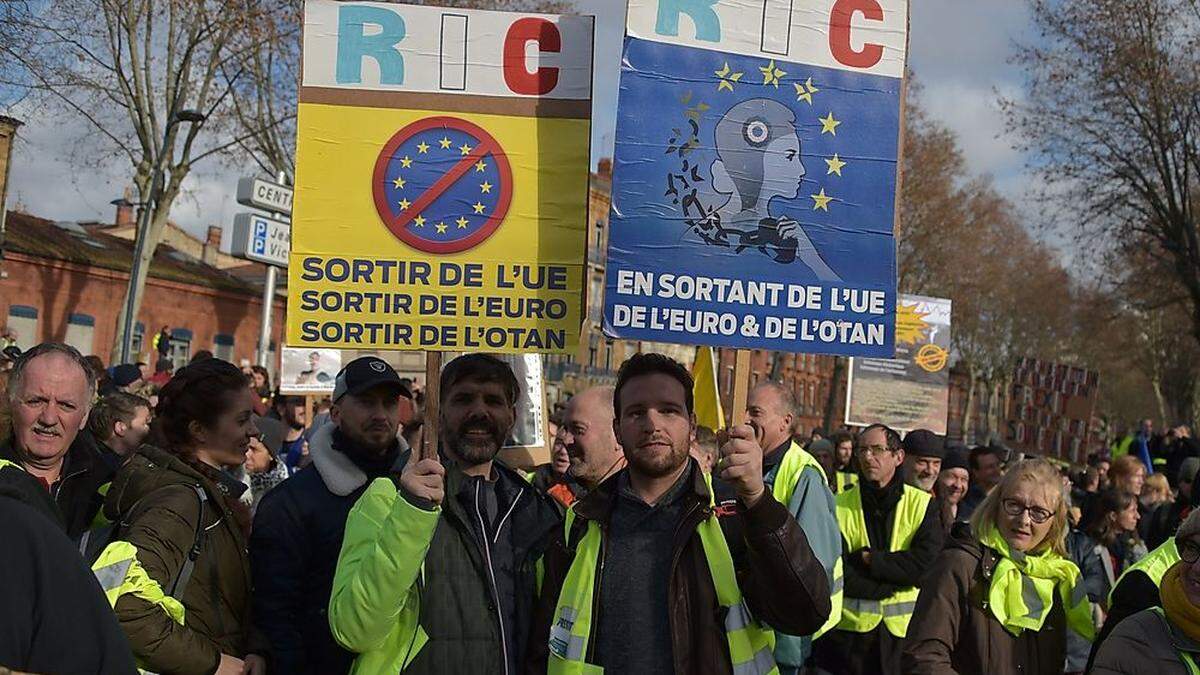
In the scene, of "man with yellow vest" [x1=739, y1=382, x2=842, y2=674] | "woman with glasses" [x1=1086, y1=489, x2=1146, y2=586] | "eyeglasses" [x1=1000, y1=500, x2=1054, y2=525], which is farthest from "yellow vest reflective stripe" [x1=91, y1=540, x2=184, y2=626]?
"woman with glasses" [x1=1086, y1=489, x2=1146, y2=586]

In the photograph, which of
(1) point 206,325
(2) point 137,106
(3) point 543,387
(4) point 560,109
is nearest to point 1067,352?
(1) point 206,325

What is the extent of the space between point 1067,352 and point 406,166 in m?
69.3

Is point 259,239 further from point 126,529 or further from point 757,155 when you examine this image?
point 126,529

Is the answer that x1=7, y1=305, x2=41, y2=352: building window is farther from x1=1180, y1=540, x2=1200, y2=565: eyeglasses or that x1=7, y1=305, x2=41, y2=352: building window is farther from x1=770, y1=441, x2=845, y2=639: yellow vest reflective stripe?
x1=1180, y1=540, x2=1200, y2=565: eyeglasses

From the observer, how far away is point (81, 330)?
140 ft

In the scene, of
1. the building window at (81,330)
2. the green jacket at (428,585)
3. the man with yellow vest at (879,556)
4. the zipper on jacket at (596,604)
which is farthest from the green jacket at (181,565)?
the building window at (81,330)

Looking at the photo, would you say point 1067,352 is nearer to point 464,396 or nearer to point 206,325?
point 206,325

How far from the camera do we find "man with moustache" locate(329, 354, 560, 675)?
3.67 metres

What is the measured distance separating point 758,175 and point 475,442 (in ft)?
5.08

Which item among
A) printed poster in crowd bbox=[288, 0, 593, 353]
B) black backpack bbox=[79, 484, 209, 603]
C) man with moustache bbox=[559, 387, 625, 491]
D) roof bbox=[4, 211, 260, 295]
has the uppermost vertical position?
roof bbox=[4, 211, 260, 295]

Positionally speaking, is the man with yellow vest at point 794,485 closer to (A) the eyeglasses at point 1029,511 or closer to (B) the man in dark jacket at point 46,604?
(A) the eyeglasses at point 1029,511

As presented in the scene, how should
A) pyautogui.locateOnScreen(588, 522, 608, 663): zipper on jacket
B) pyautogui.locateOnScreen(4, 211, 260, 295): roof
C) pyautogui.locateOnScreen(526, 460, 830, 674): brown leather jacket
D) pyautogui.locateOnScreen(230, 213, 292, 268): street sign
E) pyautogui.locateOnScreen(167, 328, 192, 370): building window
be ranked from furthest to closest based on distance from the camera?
1. pyautogui.locateOnScreen(167, 328, 192, 370): building window
2. pyautogui.locateOnScreen(4, 211, 260, 295): roof
3. pyautogui.locateOnScreen(230, 213, 292, 268): street sign
4. pyautogui.locateOnScreen(588, 522, 608, 663): zipper on jacket
5. pyautogui.locateOnScreen(526, 460, 830, 674): brown leather jacket

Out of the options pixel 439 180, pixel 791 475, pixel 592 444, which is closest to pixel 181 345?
pixel 791 475

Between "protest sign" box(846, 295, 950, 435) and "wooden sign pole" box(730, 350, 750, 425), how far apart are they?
44.8 ft
